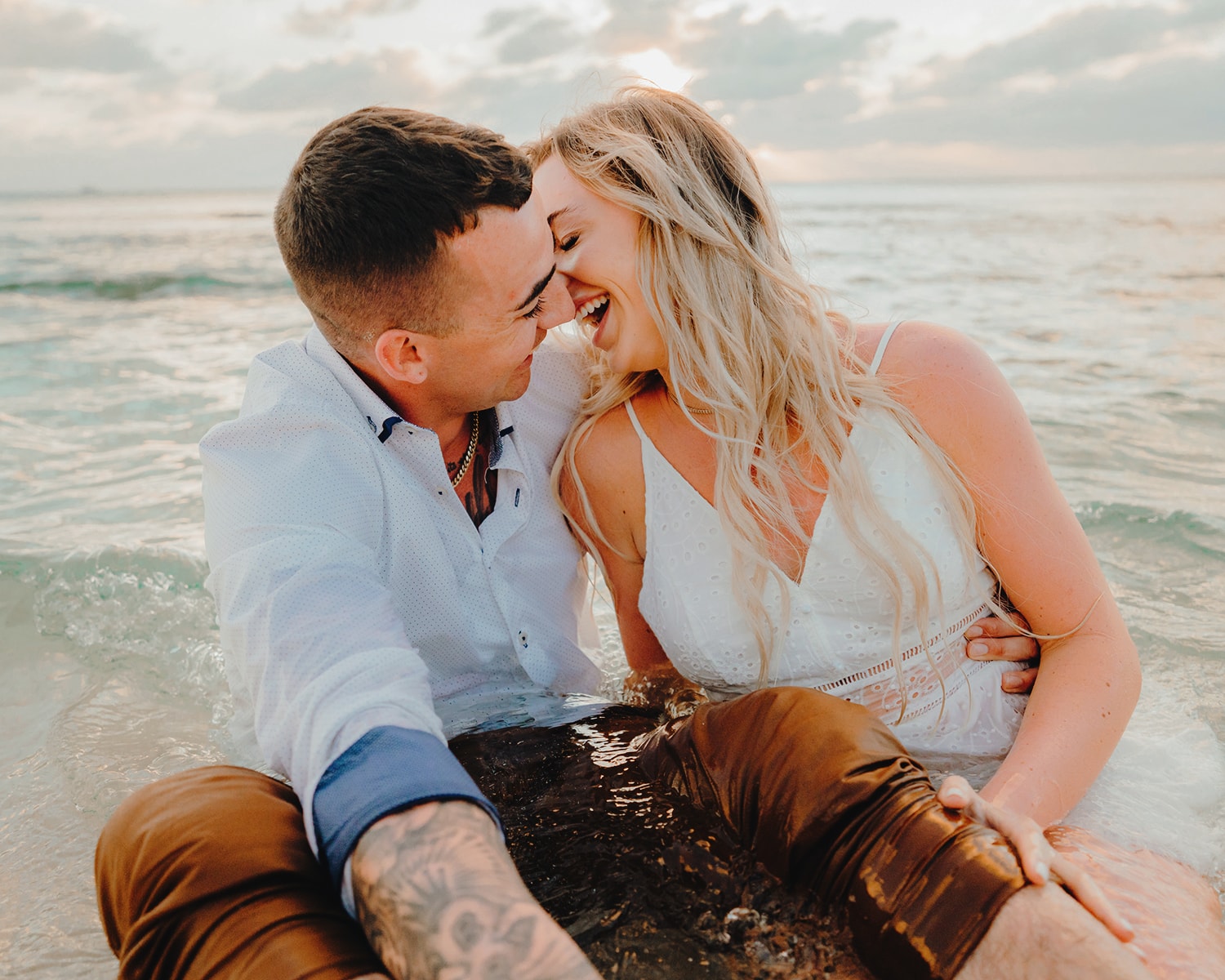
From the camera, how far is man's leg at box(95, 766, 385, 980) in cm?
159

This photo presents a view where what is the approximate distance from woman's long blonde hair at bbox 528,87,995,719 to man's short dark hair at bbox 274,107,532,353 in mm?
326

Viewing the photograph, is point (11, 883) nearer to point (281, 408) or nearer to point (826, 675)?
point (281, 408)

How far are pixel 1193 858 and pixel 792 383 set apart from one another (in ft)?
5.00

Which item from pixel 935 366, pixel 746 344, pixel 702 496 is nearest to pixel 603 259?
pixel 746 344

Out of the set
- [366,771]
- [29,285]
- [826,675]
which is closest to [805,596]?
[826,675]

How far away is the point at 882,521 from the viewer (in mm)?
2564

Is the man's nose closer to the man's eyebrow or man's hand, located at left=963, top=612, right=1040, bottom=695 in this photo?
the man's eyebrow

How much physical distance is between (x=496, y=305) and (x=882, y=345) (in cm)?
104

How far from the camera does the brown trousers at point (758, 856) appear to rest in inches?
64.4

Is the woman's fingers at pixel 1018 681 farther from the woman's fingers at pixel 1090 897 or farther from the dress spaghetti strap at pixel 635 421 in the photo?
the dress spaghetti strap at pixel 635 421

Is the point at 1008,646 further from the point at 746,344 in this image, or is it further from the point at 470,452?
the point at 470,452

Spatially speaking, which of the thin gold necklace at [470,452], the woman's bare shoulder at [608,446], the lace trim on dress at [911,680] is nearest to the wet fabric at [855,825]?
the lace trim on dress at [911,680]

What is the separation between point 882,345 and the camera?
8.86 ft

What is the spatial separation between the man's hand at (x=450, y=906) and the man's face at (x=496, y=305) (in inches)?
51.4
